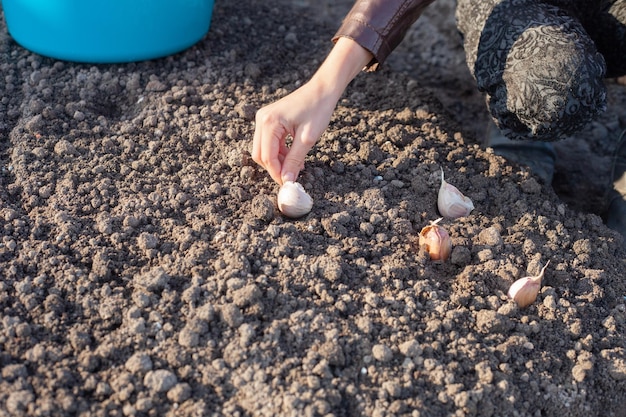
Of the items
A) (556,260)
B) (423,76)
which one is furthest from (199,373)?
(423,76)

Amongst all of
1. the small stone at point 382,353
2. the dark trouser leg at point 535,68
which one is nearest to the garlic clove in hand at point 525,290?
the small stone at point 382,353

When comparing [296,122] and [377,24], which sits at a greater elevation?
[377,24]

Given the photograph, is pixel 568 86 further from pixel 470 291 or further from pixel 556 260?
pixel 470 291

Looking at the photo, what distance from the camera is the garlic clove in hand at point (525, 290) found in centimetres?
159

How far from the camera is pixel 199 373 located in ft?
4.57

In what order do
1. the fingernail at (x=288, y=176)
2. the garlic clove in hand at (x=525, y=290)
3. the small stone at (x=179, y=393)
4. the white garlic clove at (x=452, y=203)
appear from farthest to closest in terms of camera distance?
the white garlic clove at (x=452, y=203), the fingernail at (x=288, y=176), the garlic clove in hand at (x=525, y=290), the small stone at (x=179, y=393)

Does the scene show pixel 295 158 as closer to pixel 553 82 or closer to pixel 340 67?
pixel 340 67

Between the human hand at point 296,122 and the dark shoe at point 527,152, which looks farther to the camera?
the dark shoe at point 527,152

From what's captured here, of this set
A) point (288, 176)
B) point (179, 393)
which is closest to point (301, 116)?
point (288, 176)

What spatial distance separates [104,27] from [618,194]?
1543 millimetres

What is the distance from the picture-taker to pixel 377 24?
1711 millimetres

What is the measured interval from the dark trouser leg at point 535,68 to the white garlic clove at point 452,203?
0.27 metres

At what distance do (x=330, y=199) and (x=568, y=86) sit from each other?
25.3 inches

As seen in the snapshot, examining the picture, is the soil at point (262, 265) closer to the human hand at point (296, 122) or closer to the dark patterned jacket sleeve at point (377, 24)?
the human hand at point (296, 122)
